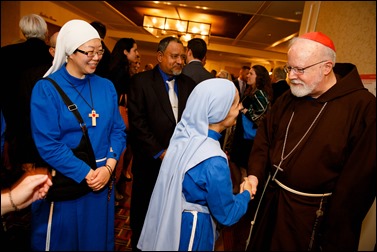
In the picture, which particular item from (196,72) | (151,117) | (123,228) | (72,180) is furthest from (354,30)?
(123,228)

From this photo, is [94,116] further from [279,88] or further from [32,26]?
[279,88]

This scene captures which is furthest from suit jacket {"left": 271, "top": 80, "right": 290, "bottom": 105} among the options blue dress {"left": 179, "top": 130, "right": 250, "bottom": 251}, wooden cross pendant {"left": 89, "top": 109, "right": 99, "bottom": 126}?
wooden cross pendant {"left": 89, "top": 109, "right": 99, "bottom": 126}

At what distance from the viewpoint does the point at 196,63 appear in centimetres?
279

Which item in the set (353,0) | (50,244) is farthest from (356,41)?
(50,244)

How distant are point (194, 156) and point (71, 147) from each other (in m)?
0.79

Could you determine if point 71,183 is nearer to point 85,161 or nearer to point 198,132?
point 85,161

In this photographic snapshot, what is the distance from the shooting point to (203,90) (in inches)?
48.8

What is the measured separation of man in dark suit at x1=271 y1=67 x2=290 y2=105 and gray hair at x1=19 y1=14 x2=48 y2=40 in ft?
8.23

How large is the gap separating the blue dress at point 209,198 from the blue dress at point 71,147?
0.65 metres

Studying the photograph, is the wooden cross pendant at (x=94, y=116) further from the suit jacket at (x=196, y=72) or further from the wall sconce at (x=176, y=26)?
the wall sconce at (x=176, y=26)

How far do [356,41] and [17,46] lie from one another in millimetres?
2911

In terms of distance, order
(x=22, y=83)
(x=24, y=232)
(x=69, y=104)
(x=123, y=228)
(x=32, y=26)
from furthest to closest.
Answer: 1. (x=123, y=228)
2. (x=24, y=232)
3. (x=32, y=26)
4. (x=22, y=83)
5. (x=69, y=104)

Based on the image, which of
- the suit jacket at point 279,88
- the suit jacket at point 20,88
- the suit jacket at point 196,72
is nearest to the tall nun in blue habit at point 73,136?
the suit jacket at point 20,88

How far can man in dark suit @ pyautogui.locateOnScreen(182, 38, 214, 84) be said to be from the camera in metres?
2.72
